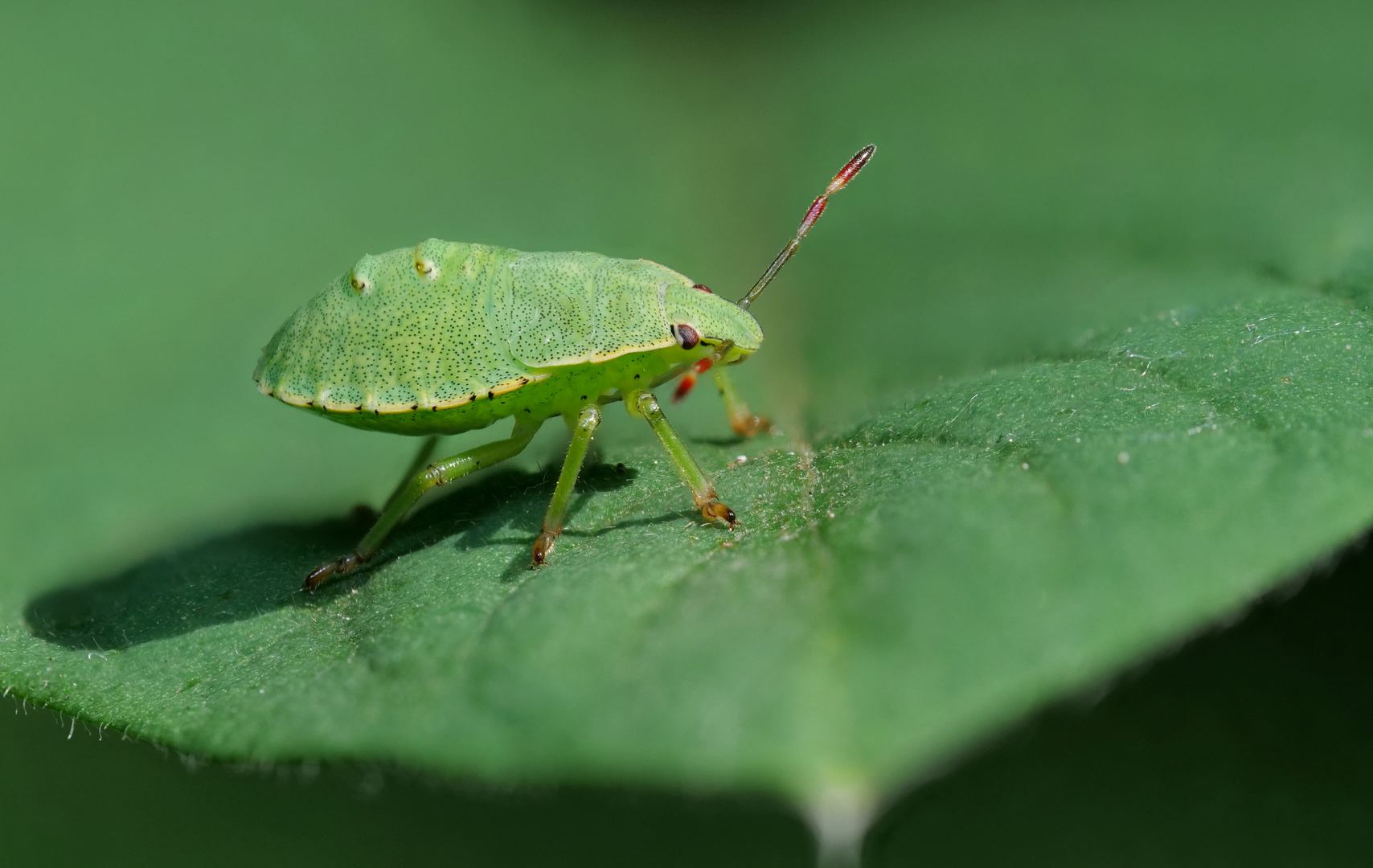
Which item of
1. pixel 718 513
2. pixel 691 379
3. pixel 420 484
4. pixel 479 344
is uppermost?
pixel 479 344

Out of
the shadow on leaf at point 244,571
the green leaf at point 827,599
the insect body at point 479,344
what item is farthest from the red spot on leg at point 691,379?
the green leaf at point 827,599

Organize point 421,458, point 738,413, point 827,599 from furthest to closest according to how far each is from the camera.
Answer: point 421,458
point 738,413
point 827,599

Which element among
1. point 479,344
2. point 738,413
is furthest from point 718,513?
point 479,344

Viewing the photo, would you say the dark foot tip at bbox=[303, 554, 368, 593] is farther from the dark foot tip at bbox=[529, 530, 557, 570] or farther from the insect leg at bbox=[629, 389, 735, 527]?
the insect leg at bbox=[629, 389, 735, 527]

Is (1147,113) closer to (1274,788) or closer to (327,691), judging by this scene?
(1274,788)

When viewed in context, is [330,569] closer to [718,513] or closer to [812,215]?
[718,513]

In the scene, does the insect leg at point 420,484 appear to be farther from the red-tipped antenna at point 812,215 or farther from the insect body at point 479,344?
the red-tipped antenna at point 812,215

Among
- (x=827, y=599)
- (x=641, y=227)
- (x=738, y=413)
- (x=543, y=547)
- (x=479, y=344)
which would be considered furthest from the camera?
(x=641, y=227)

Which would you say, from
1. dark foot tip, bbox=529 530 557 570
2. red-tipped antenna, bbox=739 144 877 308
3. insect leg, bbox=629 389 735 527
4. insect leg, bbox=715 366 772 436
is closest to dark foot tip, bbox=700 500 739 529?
insect leg, bbox=629 389 735 527
